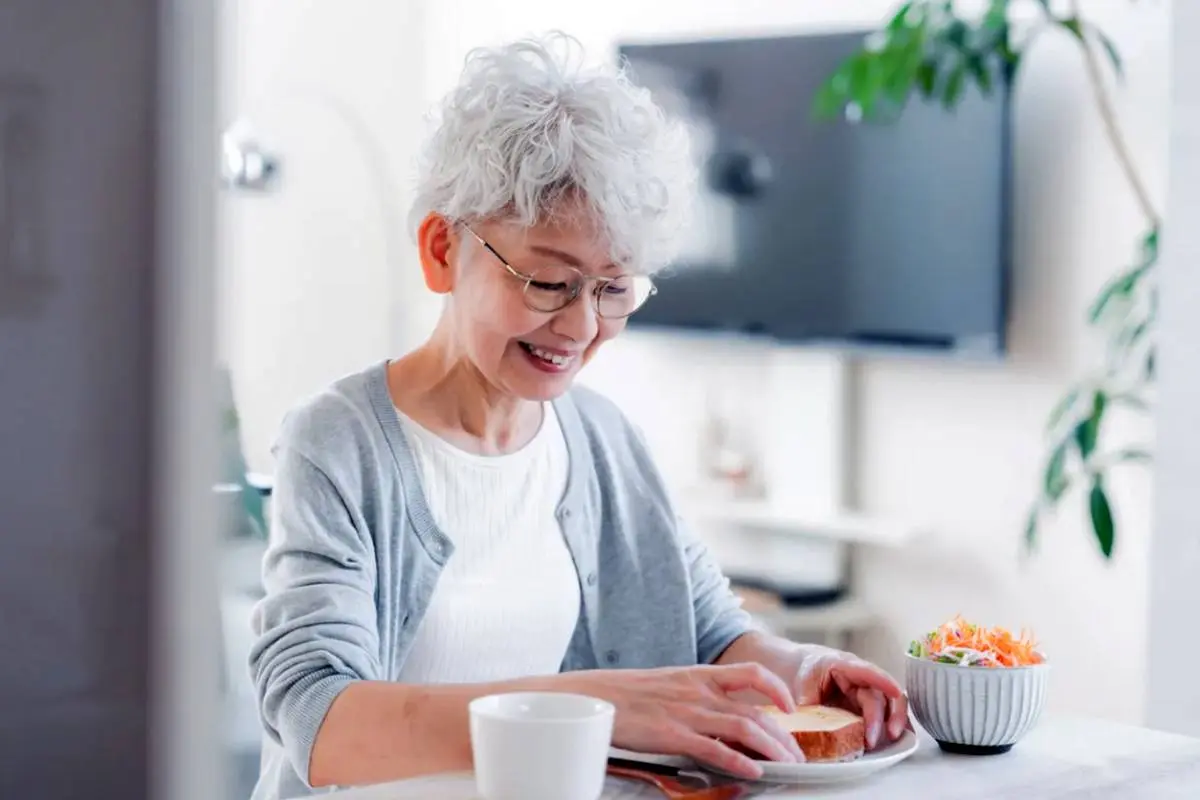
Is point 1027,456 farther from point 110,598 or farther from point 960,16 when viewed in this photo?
point 110,598

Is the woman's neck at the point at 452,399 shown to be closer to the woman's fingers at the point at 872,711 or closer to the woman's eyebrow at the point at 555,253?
the woman's eyebrow at the point at 555,253

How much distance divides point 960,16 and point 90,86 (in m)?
3.11

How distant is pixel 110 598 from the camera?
1.17ft

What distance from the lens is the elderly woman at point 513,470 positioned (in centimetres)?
130

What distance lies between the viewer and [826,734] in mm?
1121

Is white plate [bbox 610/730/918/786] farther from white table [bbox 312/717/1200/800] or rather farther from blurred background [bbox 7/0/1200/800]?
blurred background [bbox 7/0/1200/800]

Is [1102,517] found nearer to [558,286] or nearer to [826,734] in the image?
[558,286]

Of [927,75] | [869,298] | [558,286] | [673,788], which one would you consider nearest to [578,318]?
[558,286]

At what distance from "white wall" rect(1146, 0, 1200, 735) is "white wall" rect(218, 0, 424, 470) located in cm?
253

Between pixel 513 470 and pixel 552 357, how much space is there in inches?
5.1

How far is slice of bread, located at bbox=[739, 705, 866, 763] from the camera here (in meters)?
1.12

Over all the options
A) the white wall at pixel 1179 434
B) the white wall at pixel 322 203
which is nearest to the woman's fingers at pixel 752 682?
the white wall at pixel 1179 434

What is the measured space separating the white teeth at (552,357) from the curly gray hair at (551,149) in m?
0.11

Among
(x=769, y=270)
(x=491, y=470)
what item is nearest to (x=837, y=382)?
(x=769, y=270)
